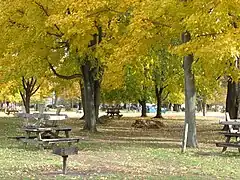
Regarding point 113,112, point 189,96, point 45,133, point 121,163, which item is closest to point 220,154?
point 189,96

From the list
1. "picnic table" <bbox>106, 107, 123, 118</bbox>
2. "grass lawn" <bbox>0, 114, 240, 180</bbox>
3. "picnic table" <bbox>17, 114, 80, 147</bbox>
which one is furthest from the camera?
"picnic table" <bbox>106, 107, 123, 118</bbox>

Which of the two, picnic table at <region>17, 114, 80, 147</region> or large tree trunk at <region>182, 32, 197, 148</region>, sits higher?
large tree trunk at <region>182, 32, 197, 148</region>

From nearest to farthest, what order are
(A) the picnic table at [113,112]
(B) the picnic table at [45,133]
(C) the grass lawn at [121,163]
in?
1. (C) the grass lawn at [121,163]
2. (B) the picnic table at [45,133]
3. (A) the picnic table at [113,112]

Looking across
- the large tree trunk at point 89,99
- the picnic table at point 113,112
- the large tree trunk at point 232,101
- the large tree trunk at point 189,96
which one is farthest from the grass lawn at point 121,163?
the picnic table at point 113,112

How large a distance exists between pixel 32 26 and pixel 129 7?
4758 millimetres

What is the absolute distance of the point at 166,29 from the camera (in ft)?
59.0

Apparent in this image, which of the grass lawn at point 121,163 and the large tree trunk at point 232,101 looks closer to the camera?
the grass lawn at point 121,163

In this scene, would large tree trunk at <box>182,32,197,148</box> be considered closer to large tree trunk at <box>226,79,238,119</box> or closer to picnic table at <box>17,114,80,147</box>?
picnic table at <box>17,114,80,147</box>

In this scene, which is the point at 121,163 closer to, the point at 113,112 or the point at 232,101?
the point at 232,101

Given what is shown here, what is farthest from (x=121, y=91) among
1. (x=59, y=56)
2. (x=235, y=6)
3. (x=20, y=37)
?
(x=235, y=6)

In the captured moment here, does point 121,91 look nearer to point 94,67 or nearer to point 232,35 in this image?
point 94,67

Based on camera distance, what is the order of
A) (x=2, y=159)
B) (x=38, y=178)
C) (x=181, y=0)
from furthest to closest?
(x=181, y=0) < (x=2, y=159) < (x=38, y=178)

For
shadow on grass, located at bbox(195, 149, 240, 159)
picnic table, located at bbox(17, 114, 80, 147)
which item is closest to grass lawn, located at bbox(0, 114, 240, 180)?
shadow on grass, located at bbox(195, 149, 240, 159)

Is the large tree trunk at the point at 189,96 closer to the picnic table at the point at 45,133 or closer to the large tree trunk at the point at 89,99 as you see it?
the picnic table at the point at 45,133
